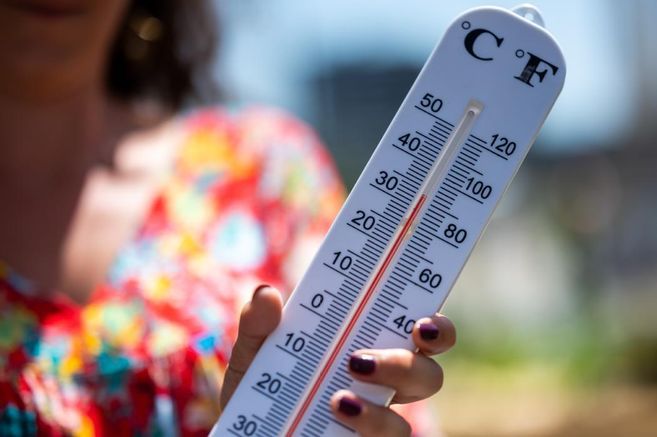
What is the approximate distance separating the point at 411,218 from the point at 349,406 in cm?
15

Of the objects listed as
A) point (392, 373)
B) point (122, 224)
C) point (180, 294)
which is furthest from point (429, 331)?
point (122, 224)

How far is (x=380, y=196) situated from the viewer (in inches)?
28.4

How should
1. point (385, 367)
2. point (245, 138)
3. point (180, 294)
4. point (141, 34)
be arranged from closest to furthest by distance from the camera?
point (385, 367), point (180, 294), point (245, 138), point (141, 34)

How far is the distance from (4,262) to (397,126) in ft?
1.94

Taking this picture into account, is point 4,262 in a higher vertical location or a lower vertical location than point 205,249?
lower

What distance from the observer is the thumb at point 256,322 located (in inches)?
27.5

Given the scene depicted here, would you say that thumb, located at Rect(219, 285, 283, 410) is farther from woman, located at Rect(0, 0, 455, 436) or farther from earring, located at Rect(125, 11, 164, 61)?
earring, located at Rect(125, 11, 164, 61)

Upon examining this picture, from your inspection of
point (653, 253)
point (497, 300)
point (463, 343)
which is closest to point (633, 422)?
point (463, 343)

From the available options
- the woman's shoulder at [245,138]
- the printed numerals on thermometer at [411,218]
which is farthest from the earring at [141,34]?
the printed numerals on thermometer at [411,218]

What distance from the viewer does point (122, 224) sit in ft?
3.97

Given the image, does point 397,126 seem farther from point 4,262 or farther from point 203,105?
point 203,105

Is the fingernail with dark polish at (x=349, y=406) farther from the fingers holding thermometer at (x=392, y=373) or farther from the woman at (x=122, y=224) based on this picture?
the woman at (x=122, y=224)

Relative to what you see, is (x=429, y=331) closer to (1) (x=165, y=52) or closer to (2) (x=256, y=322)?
(2) (x=256, y=322)

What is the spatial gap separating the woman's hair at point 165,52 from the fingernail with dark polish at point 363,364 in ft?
2.95
